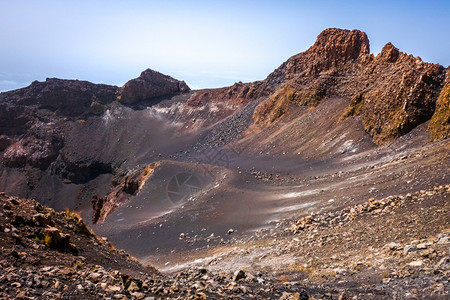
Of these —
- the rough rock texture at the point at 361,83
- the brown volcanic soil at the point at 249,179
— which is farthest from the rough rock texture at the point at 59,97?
the rough rock texture at the point at 361,83

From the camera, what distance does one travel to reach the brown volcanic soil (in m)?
9.56

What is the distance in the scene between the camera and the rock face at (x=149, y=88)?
82750 mm

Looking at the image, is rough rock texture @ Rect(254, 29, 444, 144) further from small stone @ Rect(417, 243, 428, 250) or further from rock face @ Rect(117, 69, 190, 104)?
small stone @ Rect(417, 243, 428, 250)

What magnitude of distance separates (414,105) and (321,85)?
20.6m

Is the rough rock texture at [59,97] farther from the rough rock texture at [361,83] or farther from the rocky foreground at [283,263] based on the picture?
the rocky foreground at [283,263]

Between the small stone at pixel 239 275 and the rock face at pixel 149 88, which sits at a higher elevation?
the rock face at pixel 149 88

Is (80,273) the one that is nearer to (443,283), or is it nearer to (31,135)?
(443,283)

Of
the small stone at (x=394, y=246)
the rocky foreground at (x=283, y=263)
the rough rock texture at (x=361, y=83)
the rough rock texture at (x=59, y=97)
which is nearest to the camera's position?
the rocky foreground at (x=283, y=263)

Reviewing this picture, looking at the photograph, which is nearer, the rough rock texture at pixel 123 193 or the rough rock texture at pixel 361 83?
the rough rock texture at pixel 361 83

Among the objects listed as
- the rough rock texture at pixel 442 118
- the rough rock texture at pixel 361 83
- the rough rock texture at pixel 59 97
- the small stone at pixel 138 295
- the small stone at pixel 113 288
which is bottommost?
the small stone at pixel 138 295

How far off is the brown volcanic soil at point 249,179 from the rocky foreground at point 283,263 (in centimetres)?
6

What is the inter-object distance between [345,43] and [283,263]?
4721 centimetres

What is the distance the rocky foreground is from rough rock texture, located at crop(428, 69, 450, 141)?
1466 centimetres

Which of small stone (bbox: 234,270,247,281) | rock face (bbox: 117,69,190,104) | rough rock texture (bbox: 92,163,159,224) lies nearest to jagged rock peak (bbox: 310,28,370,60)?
rough rock texture (bbox: 92,163,159,224)
